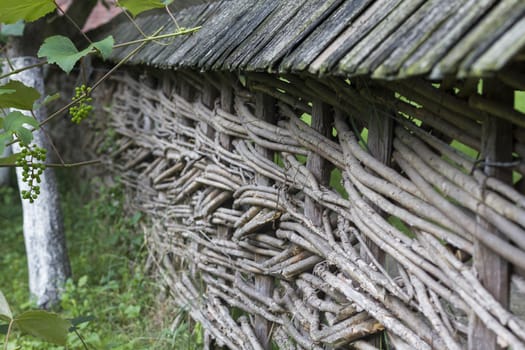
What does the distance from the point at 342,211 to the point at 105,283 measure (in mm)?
3415

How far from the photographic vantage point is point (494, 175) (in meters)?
1.86

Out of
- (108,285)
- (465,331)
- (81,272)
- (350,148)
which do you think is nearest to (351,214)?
(350,148)

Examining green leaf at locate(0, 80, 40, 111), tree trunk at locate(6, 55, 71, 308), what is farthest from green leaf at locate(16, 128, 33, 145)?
tree trunk at locate(6, 55, 71, 308)

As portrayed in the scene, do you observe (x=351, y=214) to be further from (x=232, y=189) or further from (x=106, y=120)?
(x=106, y=120)

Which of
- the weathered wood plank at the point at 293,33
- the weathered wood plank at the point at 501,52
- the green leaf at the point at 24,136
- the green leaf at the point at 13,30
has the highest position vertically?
the green leaf at the point at 13,30

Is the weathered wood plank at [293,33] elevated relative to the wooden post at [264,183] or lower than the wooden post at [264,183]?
elevated

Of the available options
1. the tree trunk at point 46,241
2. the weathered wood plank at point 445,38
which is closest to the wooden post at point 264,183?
the weathered wood plank at point 445,38

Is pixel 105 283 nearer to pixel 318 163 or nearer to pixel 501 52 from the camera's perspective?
pixel 318 163

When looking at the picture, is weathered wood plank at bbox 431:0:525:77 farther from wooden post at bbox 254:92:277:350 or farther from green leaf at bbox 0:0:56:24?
wooden post at bbox 254:92:277:350

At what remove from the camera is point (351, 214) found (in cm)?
252

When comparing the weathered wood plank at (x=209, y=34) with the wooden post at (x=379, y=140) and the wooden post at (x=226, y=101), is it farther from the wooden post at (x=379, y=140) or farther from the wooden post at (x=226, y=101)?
the wooden post at (x=379, y=140)

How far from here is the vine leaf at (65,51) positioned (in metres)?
2.36

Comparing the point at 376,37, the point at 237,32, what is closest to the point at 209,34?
the point at 237,32

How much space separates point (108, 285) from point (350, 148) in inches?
124
